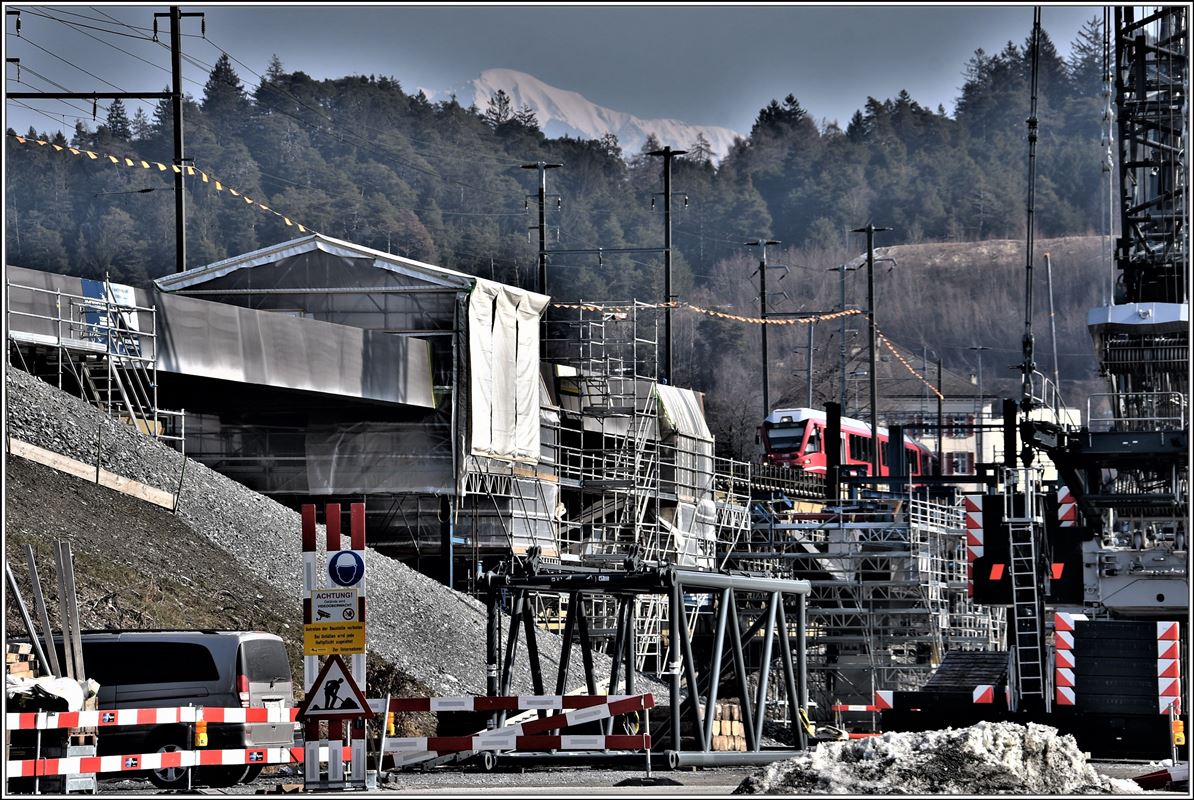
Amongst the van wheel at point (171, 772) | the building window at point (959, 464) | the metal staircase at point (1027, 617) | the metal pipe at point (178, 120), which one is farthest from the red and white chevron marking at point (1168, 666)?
the building window at point (959, 464)

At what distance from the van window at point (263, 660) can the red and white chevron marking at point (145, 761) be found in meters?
1.38

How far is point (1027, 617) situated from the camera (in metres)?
24.0

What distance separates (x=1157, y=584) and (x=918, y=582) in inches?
466

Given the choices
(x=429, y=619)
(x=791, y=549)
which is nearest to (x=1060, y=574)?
(x=429, y=619)

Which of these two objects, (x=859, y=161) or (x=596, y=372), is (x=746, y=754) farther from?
(x=859, y=161)

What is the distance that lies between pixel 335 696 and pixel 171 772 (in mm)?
3156

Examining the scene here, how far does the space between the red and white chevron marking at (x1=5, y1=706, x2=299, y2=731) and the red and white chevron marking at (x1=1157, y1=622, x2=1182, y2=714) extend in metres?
11.0

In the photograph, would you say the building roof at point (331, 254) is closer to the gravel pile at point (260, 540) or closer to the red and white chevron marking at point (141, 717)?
the gravel pile at point (260, 540)

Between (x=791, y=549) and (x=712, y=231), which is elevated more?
(x=712, y=231)

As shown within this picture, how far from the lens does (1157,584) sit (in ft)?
97.3

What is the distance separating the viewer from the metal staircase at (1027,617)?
930 inches

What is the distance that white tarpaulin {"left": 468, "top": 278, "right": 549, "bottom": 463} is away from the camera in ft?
143

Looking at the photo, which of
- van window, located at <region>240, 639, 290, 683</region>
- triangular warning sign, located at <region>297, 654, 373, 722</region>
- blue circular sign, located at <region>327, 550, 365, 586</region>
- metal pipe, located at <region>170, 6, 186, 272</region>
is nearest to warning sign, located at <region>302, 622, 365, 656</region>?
triangular warning sign, located at <region>297, 654, 373, 722</region>

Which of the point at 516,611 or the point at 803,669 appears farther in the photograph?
the point at 803,669
